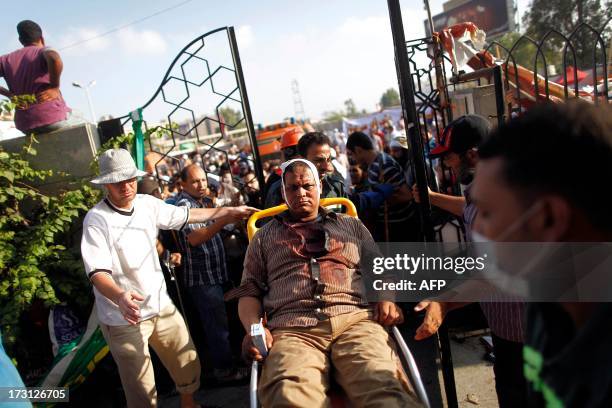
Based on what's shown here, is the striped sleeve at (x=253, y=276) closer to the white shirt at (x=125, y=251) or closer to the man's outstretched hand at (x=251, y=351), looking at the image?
the man's outstretched hand at (x=251, y=351)

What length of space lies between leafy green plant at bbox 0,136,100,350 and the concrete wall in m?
0.08

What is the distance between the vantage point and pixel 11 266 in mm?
3625

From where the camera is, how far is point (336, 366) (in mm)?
2156

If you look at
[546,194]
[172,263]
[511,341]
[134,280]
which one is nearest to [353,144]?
[172,263]

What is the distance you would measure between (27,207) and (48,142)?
0.65m

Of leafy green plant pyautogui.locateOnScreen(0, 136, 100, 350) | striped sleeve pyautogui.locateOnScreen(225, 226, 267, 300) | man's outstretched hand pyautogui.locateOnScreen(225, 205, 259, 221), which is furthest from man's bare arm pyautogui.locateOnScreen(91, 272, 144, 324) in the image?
leafy green plant pyautogui.locateOnScreen(0, 136, 100, 350)

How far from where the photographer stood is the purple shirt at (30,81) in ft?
13.1

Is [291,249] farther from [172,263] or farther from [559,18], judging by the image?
[559,18]

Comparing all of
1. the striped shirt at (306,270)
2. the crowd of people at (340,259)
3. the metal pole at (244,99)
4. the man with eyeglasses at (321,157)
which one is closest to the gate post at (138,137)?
the crowd of people at (340,259)

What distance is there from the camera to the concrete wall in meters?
4.12

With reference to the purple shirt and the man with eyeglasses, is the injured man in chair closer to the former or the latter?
the man with eyeglasses

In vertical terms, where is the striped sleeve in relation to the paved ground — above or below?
above

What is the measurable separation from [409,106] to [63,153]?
338 centimetres

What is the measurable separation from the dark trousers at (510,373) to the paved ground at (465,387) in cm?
79
